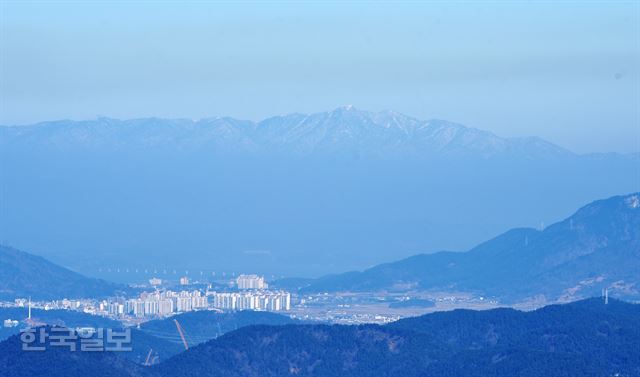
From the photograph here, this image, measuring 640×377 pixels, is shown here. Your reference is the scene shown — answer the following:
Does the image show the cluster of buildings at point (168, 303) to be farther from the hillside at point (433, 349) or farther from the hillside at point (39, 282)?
the hillside at point (433, 349)

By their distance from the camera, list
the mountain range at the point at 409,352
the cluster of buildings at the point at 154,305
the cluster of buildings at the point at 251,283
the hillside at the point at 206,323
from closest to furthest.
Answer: the mountain range at the point at 409,352
the hillside at the point at 206,323
the cluster of buildings at the point at 154,305
the cluster of buildings at the point at 251,283

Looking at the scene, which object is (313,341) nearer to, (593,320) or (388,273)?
(593,320)

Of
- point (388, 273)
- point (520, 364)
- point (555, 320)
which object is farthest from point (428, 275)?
point (520, 364)

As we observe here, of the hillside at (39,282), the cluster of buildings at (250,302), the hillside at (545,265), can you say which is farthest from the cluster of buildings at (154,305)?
the hillside at (545,265)

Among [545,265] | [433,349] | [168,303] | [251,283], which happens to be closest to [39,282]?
[168,303]

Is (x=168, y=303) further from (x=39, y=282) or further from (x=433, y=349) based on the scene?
(x=433, y=349)

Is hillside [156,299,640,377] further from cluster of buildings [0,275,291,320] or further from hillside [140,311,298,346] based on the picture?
cluster of buildings [0,275,291,320]
